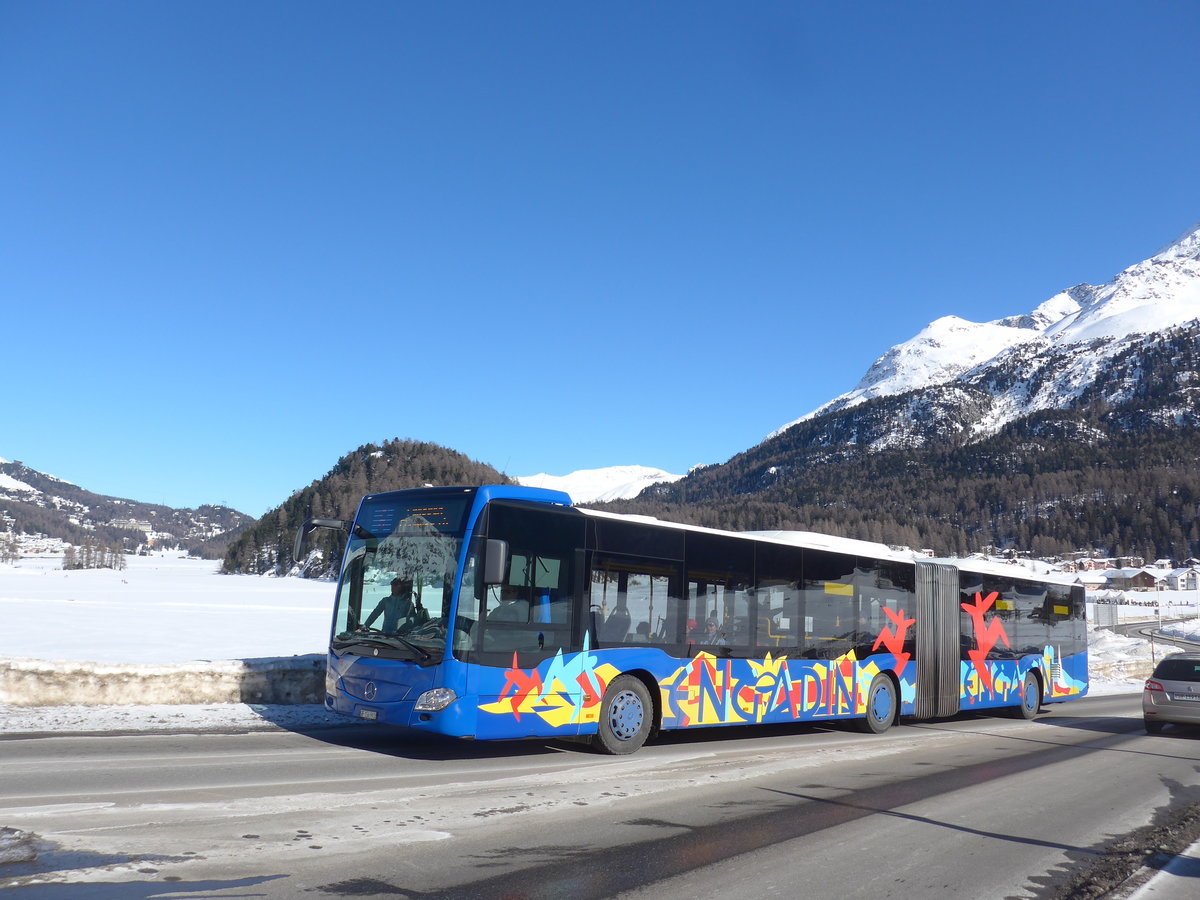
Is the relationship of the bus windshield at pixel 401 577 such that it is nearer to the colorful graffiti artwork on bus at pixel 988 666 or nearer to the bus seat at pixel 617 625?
the bus seat at pixel 617 625

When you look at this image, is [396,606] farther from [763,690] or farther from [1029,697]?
[1029,697]

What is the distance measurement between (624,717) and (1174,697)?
11909 mm

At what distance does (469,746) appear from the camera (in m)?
11.4

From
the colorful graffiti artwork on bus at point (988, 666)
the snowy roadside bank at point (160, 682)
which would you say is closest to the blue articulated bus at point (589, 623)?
the colorful graffiti artwork on bus at point (988, 666)

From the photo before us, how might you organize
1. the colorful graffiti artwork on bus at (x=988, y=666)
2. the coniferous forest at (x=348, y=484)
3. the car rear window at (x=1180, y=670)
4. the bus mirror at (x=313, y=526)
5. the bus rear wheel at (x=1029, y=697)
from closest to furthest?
the bus mirror at (x=313, y=526) → the car rear window at (x=1180, y=670) → the colorful graffiti artwork on bus at (x=988, y=666) → the bus rear wheel at (x=1029, y=697) → the coniferous forest at (x=348, y=484)

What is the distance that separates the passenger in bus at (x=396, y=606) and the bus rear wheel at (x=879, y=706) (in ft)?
28.2

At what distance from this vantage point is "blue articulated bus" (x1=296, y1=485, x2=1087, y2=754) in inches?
380

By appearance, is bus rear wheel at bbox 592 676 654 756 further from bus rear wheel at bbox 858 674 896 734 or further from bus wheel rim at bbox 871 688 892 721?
bus wheel rim at bbox 871 688 892 721

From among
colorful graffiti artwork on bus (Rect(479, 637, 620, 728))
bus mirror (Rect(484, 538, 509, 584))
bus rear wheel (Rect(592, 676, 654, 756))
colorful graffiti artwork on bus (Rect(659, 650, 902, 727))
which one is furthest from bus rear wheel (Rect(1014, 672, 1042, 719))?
bus mirror (Rect(484, 538, 509, 584))

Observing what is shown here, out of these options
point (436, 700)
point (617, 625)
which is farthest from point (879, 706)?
point (436, 700)

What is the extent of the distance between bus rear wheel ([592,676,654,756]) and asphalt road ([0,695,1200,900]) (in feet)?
0.98

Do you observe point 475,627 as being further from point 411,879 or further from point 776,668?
point 776,668

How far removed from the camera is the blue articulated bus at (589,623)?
9.64 m

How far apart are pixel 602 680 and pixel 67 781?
5.53 meters
